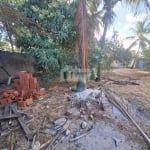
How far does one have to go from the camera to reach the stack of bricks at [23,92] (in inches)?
216

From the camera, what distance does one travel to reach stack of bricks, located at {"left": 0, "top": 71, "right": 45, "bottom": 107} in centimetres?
549

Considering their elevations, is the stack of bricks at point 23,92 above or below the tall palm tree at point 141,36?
below

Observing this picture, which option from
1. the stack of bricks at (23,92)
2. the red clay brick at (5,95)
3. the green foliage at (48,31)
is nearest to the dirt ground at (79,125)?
the stack of bricks at (23,92)

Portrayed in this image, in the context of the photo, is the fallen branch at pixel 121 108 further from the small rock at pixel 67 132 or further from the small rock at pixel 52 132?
the small rock at pixel 52 132

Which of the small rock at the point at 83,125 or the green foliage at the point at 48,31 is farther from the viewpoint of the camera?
the green foliage at the point at 48,31

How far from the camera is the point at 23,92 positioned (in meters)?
5.70

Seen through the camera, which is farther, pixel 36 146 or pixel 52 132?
pixel 52 132

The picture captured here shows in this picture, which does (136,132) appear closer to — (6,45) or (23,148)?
(23,148)

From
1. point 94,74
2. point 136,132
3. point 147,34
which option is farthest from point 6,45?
point 147,34

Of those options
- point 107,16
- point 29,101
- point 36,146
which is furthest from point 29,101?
point 107,16

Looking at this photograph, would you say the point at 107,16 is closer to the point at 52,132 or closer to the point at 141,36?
the point at 52,132

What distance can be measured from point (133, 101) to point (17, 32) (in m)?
3.91

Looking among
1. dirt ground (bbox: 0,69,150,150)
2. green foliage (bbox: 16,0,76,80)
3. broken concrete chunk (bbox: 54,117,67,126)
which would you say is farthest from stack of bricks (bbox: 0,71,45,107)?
broken concrete chunk (bbox: 54,117,67,126)

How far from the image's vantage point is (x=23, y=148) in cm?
374
